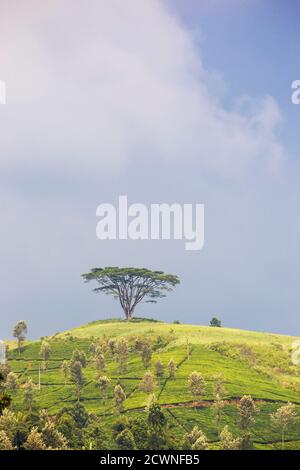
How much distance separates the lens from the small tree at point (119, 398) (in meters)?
94.2

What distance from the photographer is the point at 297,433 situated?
301ft

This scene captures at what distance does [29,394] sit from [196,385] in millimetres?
23588

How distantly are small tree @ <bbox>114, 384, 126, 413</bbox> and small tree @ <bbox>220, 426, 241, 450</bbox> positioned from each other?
47.5 feet

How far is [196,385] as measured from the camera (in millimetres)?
96312

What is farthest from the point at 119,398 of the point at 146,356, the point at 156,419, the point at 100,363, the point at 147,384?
the point at 146,356

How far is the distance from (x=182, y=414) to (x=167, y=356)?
758 inches

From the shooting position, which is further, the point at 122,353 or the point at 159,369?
the point at 122,353

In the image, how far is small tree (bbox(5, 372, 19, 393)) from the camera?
103 metres

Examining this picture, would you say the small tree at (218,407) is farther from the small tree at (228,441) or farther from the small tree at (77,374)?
the small tree at (77,374)

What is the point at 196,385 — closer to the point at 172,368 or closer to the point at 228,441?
the point at 172,368

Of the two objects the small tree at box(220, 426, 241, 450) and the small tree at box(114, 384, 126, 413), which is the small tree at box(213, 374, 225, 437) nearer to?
the small tree at box(220, 426, 241, 450)

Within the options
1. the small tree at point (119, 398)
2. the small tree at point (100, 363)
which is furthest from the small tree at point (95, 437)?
the small tree at point (100, 363)

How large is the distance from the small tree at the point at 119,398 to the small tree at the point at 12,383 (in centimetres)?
1665
